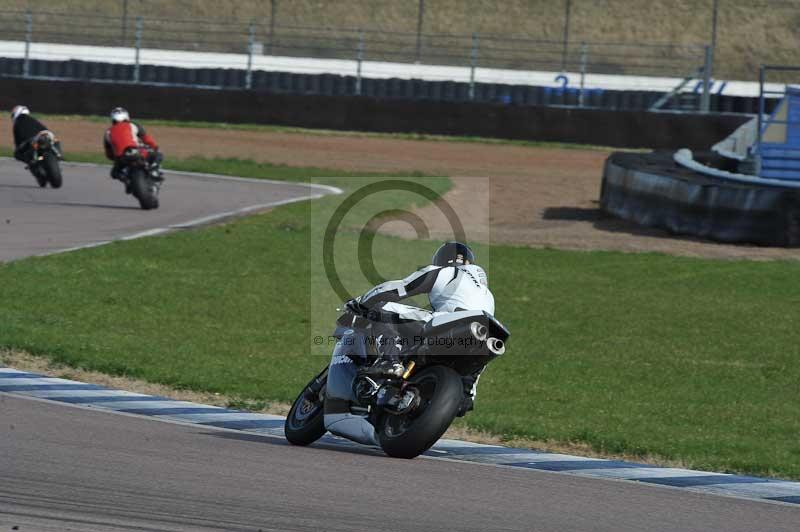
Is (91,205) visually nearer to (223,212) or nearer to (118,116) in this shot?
(118,116)

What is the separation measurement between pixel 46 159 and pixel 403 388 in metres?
14.8

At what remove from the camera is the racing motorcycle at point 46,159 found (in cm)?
2083

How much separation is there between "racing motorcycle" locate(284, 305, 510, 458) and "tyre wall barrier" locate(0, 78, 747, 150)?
24.1 m

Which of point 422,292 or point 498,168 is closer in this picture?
point 422,292

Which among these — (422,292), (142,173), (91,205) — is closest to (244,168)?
(91,205)

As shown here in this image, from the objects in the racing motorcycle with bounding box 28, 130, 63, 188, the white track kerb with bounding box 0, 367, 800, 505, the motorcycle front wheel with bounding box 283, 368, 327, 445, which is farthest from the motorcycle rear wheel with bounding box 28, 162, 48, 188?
the motorcycle front wheel with bounding box 283, 368, 327, 445

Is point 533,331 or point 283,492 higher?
point 533,331

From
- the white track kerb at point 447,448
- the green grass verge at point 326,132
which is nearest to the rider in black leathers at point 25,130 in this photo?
the green grass verge at point 326,132

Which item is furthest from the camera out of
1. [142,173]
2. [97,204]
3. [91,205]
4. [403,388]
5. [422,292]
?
[97,204]

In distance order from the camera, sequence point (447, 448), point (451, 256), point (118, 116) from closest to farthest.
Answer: point (451, 256) → point (447, 448) → point (118, 116)

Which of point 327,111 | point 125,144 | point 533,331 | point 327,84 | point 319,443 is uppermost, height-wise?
point 327,84

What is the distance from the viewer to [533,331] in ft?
41.2

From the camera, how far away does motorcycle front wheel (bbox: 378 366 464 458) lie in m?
7.09

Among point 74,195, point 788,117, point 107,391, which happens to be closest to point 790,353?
point 107,391
